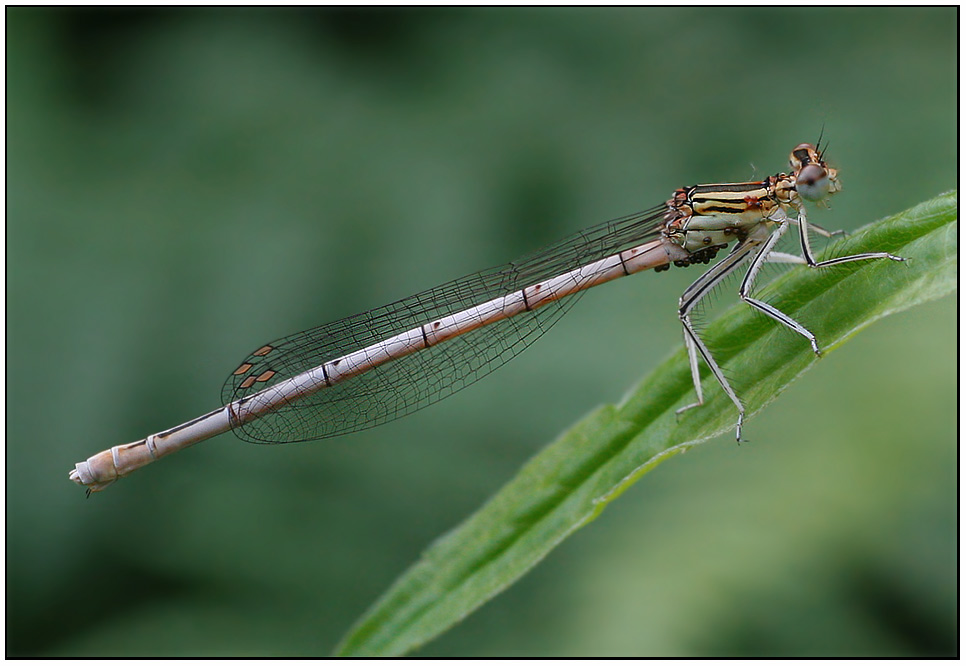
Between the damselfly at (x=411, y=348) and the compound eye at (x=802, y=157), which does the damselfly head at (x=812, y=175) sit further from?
the damselfly at (x=411, y=348)

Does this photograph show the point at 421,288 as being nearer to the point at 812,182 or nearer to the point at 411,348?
the point at 411,348

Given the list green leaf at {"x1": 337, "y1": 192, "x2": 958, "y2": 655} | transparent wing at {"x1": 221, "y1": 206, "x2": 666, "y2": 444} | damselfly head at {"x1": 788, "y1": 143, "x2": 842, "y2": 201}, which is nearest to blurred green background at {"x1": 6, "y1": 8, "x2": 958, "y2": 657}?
Answer: transparent wing at {"x1": 221, "y1": 206, "x2": 666, "y2": 444}

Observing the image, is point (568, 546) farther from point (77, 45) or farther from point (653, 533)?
point (77, 45)

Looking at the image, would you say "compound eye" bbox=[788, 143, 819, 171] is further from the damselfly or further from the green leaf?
the green leaf

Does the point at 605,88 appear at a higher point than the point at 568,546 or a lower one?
higher

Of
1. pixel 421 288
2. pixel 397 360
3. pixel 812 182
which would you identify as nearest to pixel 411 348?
pixel 397 360

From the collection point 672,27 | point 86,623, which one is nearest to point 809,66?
point 672,27

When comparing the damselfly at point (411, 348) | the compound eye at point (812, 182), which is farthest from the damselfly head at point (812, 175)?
the damselfly at point (411, 348)
